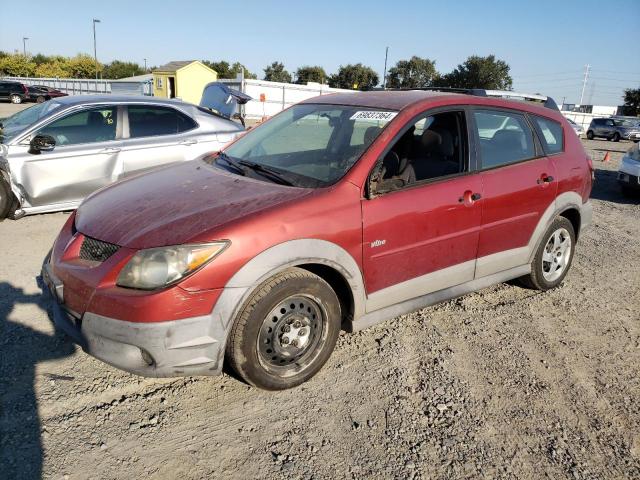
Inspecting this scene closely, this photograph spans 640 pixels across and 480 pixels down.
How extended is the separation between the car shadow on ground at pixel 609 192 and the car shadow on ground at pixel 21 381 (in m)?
9.91

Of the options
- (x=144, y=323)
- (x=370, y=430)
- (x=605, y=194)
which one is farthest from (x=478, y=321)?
(x=605, y=194)

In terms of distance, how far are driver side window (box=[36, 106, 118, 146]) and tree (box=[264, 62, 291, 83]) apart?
7775 cm

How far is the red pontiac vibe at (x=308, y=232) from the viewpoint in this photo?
250cm

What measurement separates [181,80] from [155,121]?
28.0 meters

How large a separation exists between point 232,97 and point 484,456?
248 inches

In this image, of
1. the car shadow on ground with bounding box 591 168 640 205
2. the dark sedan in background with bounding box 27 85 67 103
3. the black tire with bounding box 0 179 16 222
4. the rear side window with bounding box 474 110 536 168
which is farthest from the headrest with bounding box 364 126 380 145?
the dark sedan in background with bounding box 27 85 67 103

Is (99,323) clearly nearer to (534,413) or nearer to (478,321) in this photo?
(534,413)

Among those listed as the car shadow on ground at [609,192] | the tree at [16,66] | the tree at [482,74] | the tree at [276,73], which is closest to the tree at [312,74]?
the tree at [276,73]

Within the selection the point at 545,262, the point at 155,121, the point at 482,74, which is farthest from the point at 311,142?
the point at 482,74

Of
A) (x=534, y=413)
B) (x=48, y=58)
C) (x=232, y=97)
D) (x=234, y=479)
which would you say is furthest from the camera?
(x=48, y=58)

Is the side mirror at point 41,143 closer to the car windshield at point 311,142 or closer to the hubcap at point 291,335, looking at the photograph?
the car windshield at point 311,142

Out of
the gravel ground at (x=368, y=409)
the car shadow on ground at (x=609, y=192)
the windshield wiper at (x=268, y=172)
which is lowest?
the gravel ground at (x=368, y=409)

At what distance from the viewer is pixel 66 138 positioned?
5.86 m

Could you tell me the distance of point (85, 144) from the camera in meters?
5.89
